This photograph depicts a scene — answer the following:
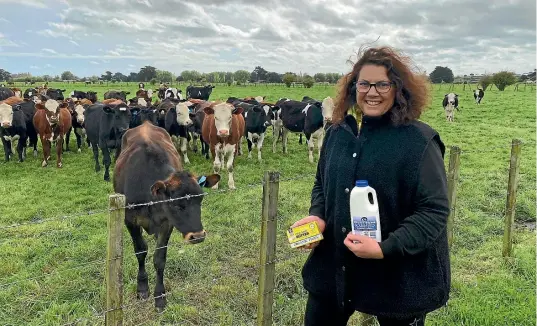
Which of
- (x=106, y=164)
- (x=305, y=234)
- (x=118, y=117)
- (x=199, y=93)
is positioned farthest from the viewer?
(x=199, y=93)

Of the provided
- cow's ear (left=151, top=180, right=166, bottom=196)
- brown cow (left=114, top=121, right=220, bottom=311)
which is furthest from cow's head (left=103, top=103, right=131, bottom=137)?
cow's ear (left=151, top=180, right=166, bottom=196)

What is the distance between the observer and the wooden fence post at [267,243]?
326 cm

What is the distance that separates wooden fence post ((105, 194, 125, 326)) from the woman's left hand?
1506 millimetres

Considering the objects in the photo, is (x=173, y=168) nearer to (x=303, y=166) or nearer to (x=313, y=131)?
(x=303, y=166)

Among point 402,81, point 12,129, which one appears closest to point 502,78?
point 12,129

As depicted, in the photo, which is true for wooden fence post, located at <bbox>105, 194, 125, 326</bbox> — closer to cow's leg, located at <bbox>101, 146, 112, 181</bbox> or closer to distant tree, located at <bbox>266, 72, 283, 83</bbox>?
cow's leg, located at <bbox>101, 146, 112, 181</bbox>

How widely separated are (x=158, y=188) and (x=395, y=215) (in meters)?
2.64

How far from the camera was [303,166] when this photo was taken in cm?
1210

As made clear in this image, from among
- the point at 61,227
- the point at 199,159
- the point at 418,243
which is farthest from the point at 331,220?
the point at 199,159

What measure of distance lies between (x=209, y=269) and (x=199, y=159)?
795cm

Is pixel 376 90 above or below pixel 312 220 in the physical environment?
above

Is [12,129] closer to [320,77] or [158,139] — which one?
[158,139]

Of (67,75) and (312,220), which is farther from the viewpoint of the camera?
(67,75)

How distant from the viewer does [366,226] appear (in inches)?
82.2
